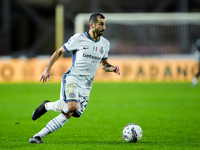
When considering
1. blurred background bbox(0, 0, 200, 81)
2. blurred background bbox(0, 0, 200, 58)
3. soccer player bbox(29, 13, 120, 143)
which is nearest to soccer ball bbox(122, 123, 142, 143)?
soccer player bbox(29, 13, 120, 143)

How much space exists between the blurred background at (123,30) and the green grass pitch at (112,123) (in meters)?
7.66

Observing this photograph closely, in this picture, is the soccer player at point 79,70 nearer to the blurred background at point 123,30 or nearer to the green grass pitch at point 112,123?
the green grass pitch at point 112,123

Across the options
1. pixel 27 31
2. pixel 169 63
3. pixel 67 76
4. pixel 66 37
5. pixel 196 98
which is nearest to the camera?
pixel 67 76

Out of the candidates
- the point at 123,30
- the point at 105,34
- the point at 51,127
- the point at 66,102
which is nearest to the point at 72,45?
the point at 66,102

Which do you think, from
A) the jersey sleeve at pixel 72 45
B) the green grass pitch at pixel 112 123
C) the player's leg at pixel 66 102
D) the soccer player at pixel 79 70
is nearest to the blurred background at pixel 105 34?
the green grass pitch at pixel 112 123

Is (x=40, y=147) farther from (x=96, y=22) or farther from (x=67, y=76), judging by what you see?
(x=96, y=22)

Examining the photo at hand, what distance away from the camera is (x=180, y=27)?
973 inches

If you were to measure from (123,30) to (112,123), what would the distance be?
1708 cm

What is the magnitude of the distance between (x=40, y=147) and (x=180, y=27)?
67.3ft

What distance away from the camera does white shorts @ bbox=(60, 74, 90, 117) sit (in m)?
5.75

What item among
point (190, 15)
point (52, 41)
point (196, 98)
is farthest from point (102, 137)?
point (52, 41)

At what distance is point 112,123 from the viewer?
333 inches

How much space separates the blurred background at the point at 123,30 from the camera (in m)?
23.6

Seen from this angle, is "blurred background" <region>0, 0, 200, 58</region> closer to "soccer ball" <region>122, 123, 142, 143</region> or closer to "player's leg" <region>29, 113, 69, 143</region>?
"soccer ball" <region>122, 123, 142, 143</region>
